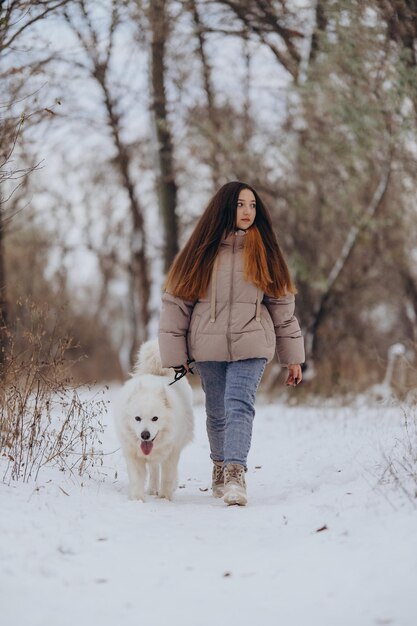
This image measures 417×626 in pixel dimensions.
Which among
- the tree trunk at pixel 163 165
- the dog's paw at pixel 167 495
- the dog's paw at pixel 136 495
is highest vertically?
the tree trunk at pixel 163 165

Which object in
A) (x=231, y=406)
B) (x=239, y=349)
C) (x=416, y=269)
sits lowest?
(x=231, y=406)

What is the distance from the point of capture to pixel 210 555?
3592 mm

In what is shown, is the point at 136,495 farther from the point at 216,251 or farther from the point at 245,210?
the point at 245,210

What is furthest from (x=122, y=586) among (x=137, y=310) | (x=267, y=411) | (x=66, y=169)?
(x=66, y=169)

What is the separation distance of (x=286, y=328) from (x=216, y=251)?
695 mm

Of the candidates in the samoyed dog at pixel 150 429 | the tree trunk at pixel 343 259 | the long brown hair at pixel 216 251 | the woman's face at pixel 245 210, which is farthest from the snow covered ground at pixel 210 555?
the tree trunk at pixel 343 259

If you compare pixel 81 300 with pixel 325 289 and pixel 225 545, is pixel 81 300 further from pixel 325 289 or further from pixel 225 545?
pixel 225 545

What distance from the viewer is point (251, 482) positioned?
5.73m

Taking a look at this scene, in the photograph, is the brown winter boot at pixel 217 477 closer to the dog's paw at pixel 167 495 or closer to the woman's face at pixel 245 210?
the dog's paw at pixel 167 495

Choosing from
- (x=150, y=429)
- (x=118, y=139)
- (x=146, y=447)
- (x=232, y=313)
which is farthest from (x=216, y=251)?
(x=118, y=139)

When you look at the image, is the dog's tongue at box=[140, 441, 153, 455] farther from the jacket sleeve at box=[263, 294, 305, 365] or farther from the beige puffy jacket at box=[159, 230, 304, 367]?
the jacket sleeve at box=[263, 294, 305, 365]

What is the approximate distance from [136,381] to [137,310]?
54.4 feet

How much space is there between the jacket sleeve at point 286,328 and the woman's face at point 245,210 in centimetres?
50

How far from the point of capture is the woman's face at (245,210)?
493cm
